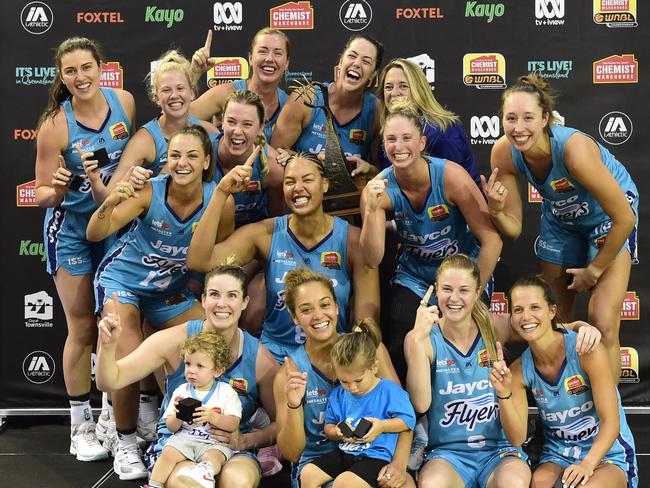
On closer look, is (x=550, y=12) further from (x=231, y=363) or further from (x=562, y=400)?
(x=231, y=363)

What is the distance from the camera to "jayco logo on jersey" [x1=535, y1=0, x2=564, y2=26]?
199 inches

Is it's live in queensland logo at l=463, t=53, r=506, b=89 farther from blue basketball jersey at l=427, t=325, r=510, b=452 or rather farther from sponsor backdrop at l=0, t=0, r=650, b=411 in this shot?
blue basketball jersey at l=427, t=325, r=510, b=452

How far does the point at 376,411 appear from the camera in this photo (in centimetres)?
351

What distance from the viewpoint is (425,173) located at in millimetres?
4102

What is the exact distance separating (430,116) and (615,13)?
1.48m

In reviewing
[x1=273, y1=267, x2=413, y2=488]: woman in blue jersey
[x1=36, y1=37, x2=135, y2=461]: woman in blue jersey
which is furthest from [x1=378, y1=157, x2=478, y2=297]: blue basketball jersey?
[x1=36, y1=37, x2=135, y2=461]: woman in blue jersey

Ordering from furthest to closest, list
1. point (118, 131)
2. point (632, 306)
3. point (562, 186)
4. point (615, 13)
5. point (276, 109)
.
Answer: point (632, 306) < point (615, 13) < point (276, 109) < point (118, 131) < point (562, 186)

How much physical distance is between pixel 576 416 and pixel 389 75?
175 centimetres

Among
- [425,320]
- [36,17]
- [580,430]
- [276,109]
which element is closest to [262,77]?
[276,109]

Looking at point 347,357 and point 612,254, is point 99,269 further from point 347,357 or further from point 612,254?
point 612,254

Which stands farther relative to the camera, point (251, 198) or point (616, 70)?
point (616, 70)

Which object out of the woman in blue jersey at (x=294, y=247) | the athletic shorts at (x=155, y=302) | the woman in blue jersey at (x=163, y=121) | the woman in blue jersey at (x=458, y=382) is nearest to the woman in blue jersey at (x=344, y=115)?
the woman in blue jersey at (x=163, y=121)

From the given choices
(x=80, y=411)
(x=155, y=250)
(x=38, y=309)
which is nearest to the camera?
(x=155, y=250)

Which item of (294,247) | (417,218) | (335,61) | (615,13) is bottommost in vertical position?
(294,247)
